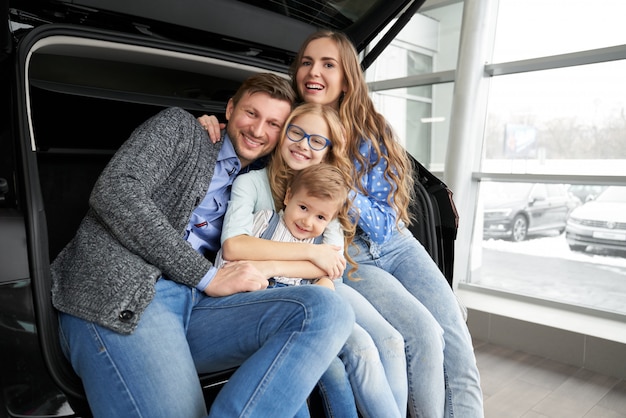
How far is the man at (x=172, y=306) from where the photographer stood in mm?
1118

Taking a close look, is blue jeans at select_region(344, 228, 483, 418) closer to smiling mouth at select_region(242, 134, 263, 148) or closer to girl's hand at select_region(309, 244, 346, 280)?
girl's hand at select_region(309, 244, 346, 280)

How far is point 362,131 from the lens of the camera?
1807mm

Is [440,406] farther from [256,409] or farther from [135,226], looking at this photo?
[135,226]

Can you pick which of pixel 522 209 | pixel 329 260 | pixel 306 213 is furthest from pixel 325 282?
pixel 522 209

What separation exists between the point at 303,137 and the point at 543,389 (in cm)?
194

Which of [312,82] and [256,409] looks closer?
[256,409]

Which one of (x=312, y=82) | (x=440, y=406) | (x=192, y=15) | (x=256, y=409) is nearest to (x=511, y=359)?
(x=440, y=406)

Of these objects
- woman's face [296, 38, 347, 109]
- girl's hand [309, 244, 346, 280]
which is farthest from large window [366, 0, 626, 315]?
girl's hand [309, 244, 346, 280]

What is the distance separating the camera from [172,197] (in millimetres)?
1409

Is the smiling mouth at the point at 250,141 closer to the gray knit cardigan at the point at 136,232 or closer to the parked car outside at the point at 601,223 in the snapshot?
the gray knit cardigan at the point at 136,232

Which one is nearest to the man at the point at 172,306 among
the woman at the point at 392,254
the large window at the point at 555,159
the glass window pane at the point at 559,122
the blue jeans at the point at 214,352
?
the blue jeans at the point at 214,352

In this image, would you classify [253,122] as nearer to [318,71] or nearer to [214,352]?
[318,71]

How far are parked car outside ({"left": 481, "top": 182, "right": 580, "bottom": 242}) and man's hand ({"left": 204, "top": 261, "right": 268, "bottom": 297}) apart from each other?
3.18 m

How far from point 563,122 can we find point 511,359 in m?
1.91
